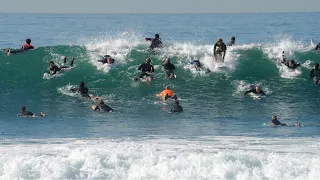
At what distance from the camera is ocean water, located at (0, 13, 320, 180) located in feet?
58.5

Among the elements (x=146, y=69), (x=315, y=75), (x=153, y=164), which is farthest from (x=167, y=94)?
(x=153, y=164)

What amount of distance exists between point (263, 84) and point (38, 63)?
11.0 m

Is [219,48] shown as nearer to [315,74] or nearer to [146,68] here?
[146,68]

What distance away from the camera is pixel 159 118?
25.9m

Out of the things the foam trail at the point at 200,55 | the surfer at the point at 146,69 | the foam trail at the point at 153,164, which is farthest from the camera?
the foam trail at the point at 200,55

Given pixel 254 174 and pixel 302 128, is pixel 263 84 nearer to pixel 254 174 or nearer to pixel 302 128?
pixel 302 128

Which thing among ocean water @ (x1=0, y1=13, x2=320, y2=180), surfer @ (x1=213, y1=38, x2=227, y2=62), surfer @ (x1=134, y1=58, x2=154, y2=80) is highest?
surfer @ (x1=213, y1=38, x2=227, y2=62)

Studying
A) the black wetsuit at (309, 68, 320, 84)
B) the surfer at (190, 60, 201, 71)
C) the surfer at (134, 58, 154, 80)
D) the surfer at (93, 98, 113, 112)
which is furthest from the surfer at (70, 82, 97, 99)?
the black wetsuit at (309, 68, 320, 84)

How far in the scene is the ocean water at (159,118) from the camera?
17.8m

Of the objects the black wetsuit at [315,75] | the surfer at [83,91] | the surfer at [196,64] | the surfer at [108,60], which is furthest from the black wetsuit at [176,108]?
the black wetsuit at [315,75]

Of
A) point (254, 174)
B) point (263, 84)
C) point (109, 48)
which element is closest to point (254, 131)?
point (254, 174)

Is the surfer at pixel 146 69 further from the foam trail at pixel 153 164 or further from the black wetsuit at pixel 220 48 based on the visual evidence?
the foam trail at pixel 153 164

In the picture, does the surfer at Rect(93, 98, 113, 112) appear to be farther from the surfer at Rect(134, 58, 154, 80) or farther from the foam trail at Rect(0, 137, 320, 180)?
the foam trail at Rect(0, 137, 320, 180)

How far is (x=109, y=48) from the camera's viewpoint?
112 ft
